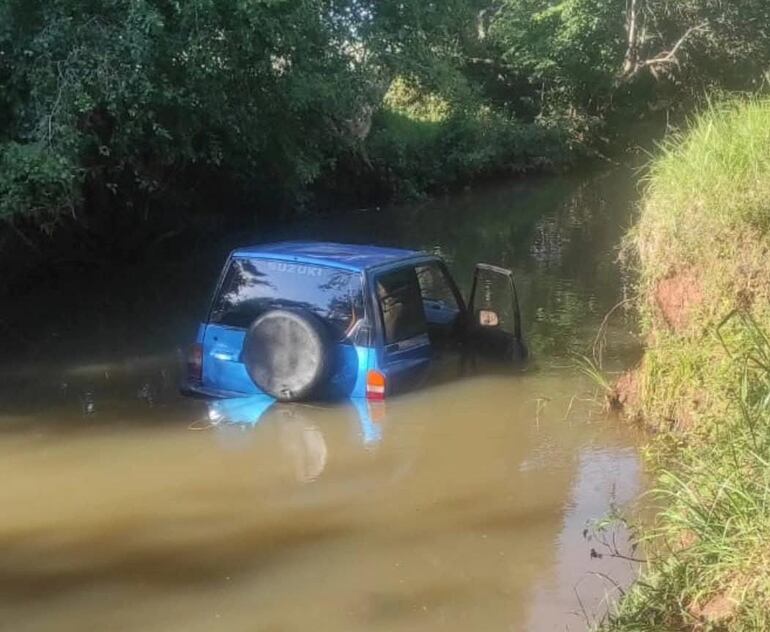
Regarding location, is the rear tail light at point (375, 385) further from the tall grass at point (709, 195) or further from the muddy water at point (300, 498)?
the tall grass at point (709, 195)

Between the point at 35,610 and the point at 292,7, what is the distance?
9756 millimetres

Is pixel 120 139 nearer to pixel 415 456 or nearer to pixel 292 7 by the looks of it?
pixel 292 7

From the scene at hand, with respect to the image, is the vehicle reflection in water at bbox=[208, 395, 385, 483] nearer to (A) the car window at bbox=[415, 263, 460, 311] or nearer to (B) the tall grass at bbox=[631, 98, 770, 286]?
(A) the car window at bbox=[415, 263, 460, 311]

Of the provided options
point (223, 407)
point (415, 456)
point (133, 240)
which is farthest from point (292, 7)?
point (415, 456)

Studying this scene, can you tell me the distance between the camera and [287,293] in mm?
8039

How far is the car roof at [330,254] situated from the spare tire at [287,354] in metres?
0.48

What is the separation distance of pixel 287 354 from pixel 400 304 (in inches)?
41.2

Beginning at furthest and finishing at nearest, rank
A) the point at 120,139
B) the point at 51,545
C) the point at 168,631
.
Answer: the point at 120,139 → the point at 51,545 → the point at 168,631

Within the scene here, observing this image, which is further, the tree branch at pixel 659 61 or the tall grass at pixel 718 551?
the tree branch at pixel 659 61

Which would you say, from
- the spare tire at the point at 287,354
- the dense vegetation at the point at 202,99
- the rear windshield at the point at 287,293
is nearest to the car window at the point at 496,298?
the dense vegetation at the point at 202,99

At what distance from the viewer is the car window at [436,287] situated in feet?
29.1

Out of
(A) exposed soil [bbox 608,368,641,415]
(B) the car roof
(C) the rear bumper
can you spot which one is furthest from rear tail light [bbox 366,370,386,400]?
(A) exposed soil [bbox 608,368,641,415]

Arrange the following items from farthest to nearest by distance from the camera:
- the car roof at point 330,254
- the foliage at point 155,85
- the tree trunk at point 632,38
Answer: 1. the tree trunk at point 632,38
2. the foliage at point 155,85
3. the car roof at point 330,254

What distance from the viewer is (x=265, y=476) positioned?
7164 mm
